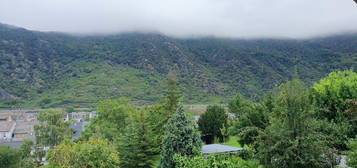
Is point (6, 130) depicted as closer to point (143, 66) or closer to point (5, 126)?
point (5, 126)

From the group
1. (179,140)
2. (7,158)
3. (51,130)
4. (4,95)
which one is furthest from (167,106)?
(4,95)

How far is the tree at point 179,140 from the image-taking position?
15766 mm

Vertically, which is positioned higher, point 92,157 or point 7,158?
point 92,157

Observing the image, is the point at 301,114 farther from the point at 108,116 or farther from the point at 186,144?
the point at 108,116

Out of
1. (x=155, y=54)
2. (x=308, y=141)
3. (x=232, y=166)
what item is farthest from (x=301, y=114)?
(x=155, y=54)

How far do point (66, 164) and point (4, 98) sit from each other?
86.7 m

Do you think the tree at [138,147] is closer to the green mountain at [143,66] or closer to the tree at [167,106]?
the tree at [167,106]

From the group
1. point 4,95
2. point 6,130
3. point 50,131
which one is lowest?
point 6,130

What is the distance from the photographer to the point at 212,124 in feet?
111

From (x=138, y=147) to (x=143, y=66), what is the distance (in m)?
96.6

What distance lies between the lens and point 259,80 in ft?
340

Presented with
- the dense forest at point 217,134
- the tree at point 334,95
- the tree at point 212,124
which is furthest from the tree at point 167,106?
the tree at point 212,124

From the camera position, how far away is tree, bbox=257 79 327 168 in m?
12.9

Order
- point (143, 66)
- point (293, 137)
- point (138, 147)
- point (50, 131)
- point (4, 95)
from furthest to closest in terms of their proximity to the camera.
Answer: point (143, 66), point (4, 95), point (50, 131), point (138, 147), point (293, 137)
